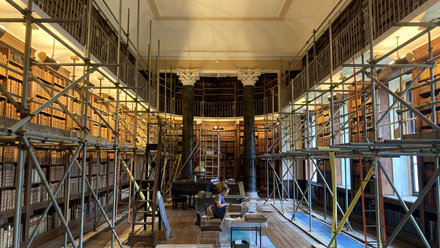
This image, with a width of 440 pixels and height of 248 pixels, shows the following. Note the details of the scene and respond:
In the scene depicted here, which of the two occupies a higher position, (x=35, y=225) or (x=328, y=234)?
(x=35, y=225)

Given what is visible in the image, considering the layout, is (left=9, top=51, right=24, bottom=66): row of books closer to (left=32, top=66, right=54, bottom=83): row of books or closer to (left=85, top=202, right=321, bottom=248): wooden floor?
(left=32, top=66, right=54, bottom=83): row of books

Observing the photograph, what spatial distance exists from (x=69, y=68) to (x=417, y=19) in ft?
21.8

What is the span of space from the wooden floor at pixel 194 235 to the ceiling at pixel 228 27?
6393mm

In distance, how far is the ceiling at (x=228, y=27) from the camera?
1126 centimetres

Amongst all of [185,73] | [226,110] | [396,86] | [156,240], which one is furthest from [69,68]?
[226,110]

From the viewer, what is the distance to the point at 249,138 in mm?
13062

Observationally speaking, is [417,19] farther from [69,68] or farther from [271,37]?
[271,37]

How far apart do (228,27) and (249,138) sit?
4237mm

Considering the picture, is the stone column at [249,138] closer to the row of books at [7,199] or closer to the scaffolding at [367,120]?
the scaffolding at [367,120]

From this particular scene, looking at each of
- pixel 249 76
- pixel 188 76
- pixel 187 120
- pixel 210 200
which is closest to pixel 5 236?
pixel 210 200

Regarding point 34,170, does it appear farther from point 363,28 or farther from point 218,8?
point 218,8

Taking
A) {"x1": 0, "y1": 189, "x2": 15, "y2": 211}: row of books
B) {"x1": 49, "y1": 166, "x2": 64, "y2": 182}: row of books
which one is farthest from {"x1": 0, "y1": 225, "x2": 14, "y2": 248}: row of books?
{"x1": 49, "y1": 166, "x2": 64, "y2": 182}: row of books

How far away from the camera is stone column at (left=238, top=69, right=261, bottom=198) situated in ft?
42.2

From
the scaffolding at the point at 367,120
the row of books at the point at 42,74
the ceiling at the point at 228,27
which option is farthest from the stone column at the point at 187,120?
the row of books at the point at 42,74
